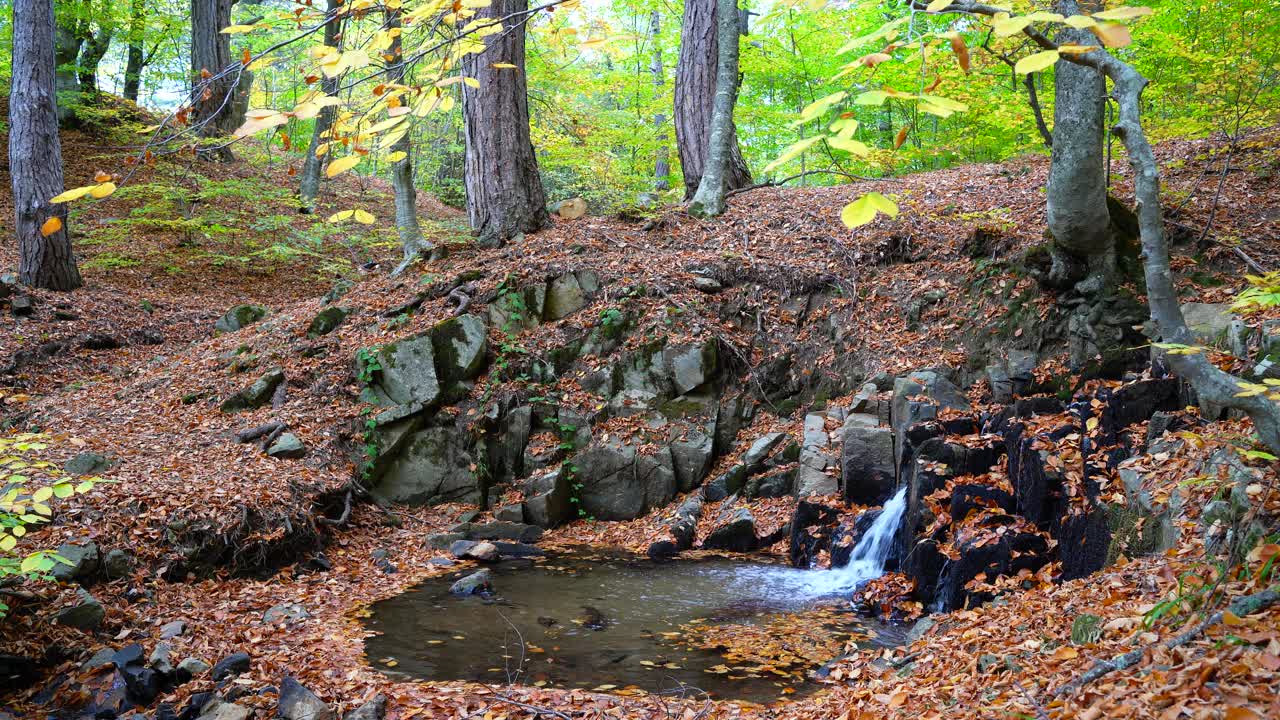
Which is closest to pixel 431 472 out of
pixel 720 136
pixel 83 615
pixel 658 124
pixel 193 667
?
pixel 83 615

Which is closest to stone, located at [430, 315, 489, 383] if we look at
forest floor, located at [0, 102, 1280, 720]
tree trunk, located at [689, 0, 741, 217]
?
forest floor, located at [0, 102, 1280, 720]

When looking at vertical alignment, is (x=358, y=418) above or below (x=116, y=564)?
above

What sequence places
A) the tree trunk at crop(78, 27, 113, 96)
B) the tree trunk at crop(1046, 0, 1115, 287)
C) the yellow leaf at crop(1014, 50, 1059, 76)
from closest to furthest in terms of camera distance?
the yellow leaf at crop(1014, 50, 1059, 76) → the tree trunk at crop(1046, 0, 1115, 287) → the tree trunk at crop(78, 27, 113, 96)

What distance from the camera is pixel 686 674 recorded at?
511 cm

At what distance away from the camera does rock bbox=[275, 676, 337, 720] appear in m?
4.42

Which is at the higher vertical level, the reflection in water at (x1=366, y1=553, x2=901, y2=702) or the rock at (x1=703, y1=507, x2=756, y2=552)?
the rock at (x1=703, y1=507, x2=756, y2=552)

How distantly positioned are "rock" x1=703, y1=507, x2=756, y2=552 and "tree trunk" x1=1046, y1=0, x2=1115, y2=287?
13.0 ft

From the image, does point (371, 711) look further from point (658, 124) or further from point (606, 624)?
point (658, 124)

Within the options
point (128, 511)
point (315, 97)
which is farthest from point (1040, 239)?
point (128, 511)

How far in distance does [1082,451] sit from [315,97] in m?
5.88

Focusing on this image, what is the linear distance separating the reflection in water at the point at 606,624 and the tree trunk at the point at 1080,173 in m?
4.08

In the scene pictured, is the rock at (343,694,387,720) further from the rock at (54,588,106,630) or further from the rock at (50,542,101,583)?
the rock at (50,542,101,583)

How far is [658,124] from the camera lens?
19.7 metres

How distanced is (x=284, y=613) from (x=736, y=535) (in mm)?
4284
